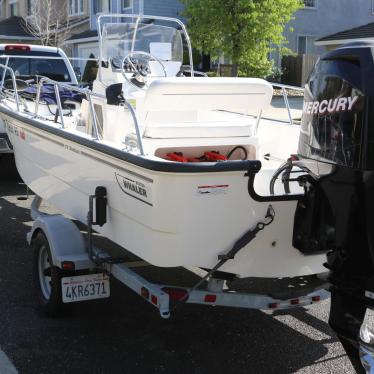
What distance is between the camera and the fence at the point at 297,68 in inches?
972

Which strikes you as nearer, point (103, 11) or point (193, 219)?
point (193, 219)

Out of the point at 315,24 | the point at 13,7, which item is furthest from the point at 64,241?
the point at 13,7

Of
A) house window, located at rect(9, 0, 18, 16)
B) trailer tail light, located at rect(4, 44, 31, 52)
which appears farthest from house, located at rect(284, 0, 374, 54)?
house window, located at rect(9, 0, 18, 16)

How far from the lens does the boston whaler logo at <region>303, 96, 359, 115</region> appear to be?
2.80 meters

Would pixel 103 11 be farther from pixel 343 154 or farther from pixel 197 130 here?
pixel 343 154

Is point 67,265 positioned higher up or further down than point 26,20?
further down

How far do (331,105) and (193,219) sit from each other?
99 centimetres

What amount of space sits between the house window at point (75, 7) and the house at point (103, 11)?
1488mm

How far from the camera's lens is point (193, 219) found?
334 centimetres

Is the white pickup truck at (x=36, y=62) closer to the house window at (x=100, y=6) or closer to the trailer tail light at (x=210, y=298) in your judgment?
the trailer tail light at (x=210, y=298)

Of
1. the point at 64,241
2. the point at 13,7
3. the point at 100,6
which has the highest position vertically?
the point at 13,7

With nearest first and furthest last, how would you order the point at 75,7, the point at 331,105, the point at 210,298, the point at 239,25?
the point at 331,105 → the point at 210,298 → the point at 239,25 → the point at 75,7

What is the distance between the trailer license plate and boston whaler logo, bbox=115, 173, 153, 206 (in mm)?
764

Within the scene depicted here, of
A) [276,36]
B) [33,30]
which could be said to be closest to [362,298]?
[276,36]
